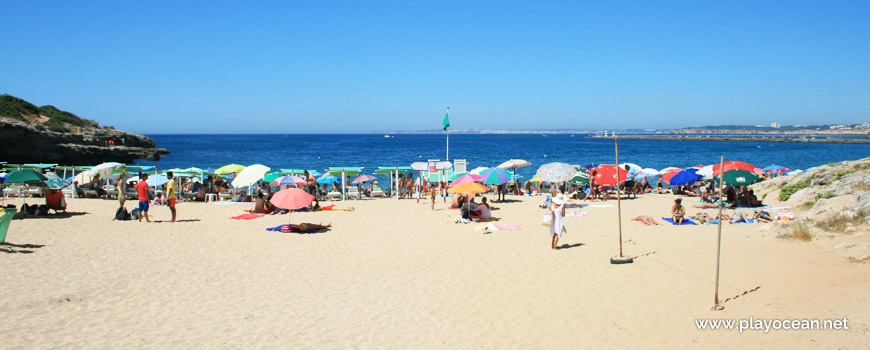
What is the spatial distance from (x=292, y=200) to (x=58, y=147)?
4165 centimetres

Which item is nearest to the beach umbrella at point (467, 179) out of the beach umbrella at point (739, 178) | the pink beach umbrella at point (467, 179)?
the pink beach umbrella at point (467, 179)

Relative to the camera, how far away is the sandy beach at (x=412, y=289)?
5.96 m

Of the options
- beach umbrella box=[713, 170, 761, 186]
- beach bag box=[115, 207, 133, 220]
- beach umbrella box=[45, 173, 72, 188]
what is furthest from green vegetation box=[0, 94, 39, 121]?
beach umbrella box=[713, 170, 761, 186]

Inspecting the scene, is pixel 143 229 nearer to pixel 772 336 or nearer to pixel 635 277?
pixel 635 277

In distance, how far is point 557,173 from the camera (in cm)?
1780

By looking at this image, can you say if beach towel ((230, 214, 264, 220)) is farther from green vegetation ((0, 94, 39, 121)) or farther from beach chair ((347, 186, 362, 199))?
green vegetation ((0, 94, 39, 121))

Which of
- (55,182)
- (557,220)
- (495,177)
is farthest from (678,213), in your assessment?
(55,182)

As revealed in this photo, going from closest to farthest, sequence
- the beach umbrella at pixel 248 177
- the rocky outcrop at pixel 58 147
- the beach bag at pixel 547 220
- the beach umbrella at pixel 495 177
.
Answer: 1. the beach bag at pixel 547 220
2. the beach umbrella at pixel 248 177
3. the beach umbrella at pixel 495 177
4. the rocky outcrop at pixel 58 147

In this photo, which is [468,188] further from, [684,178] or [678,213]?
[684,178]

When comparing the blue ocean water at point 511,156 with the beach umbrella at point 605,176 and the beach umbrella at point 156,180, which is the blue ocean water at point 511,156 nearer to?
the beach umbrella at point 156,180

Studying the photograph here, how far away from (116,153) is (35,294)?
177ft

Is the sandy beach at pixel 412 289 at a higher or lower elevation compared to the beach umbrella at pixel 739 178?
lower

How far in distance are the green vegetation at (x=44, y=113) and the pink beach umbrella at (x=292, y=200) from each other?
1776 inches

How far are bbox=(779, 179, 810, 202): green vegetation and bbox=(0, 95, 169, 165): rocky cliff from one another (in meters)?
47.4
